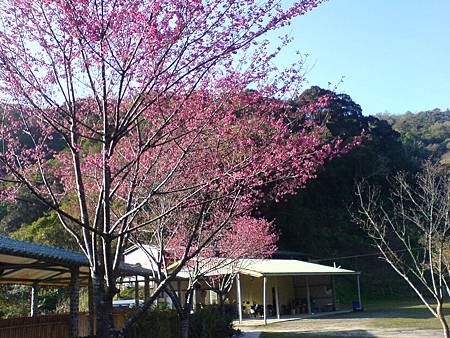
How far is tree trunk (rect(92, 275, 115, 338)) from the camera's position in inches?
194

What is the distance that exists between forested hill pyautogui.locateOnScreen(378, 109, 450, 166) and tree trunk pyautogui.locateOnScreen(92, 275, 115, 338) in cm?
4152

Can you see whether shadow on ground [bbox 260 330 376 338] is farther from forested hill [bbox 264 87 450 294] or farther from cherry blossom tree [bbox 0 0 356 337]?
forested hill [bbox 264 87 450 294]

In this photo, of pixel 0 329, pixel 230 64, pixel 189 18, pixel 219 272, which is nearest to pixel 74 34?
pixel 189 18

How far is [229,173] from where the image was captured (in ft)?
18.9

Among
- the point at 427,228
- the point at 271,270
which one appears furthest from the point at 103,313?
the point at 271,270

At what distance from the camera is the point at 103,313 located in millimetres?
4957

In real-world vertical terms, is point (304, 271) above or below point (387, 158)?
below

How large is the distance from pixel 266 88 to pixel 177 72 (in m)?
1.28

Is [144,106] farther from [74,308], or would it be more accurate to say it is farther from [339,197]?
[339,197]

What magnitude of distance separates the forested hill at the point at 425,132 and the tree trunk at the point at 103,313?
41521mm

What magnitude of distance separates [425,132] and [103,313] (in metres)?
59.9

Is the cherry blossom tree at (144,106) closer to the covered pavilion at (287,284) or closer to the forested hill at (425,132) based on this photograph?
the covered pavilion at (287,284)

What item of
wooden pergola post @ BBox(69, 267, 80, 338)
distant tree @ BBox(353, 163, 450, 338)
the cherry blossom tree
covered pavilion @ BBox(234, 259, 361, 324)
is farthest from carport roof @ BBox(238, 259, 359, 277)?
the cherry blossom tree

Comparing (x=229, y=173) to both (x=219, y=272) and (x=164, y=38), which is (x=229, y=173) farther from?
(x=219, y=272)
